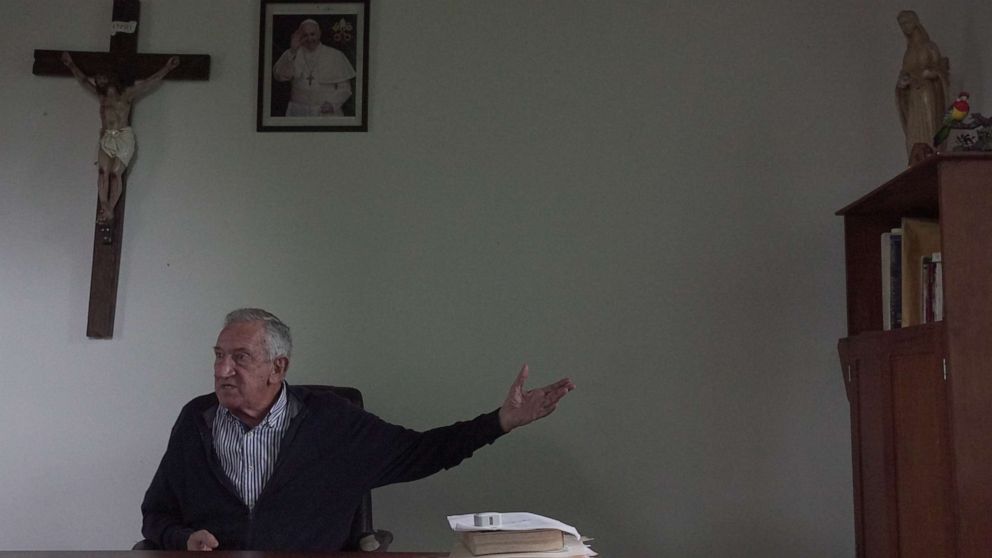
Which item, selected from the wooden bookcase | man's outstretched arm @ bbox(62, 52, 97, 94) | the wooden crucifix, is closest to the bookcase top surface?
the wooden bookcase

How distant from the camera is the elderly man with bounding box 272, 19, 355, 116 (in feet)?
9.75

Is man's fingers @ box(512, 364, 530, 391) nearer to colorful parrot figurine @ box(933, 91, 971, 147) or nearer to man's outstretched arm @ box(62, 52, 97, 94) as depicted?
colorful parrot figurine @ box(933, 91, 971, 147)

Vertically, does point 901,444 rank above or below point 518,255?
below

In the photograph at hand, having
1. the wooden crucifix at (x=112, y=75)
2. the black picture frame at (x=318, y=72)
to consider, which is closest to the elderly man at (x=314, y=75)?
the black picture frame at (x=318, y=72)

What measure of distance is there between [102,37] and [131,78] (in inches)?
8.7

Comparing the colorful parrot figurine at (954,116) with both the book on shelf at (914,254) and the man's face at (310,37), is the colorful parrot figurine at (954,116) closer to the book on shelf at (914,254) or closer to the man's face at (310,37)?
the book on shelf at (914,254)

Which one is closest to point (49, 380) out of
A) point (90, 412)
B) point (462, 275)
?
point (90, 412)

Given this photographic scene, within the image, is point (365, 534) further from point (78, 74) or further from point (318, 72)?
point (78, 74)

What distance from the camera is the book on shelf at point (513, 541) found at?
1.44 m

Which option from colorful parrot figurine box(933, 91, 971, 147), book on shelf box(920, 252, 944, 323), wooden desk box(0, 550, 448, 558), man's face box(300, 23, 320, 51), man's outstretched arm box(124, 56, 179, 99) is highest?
man's face box(300, 23, 320, 51)

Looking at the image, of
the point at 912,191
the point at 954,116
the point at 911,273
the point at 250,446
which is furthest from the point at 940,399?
the point at 250,446

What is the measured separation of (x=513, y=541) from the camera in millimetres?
1452

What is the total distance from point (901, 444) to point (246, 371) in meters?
1.65

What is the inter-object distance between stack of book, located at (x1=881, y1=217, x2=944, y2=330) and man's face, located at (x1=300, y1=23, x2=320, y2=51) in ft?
6.19
